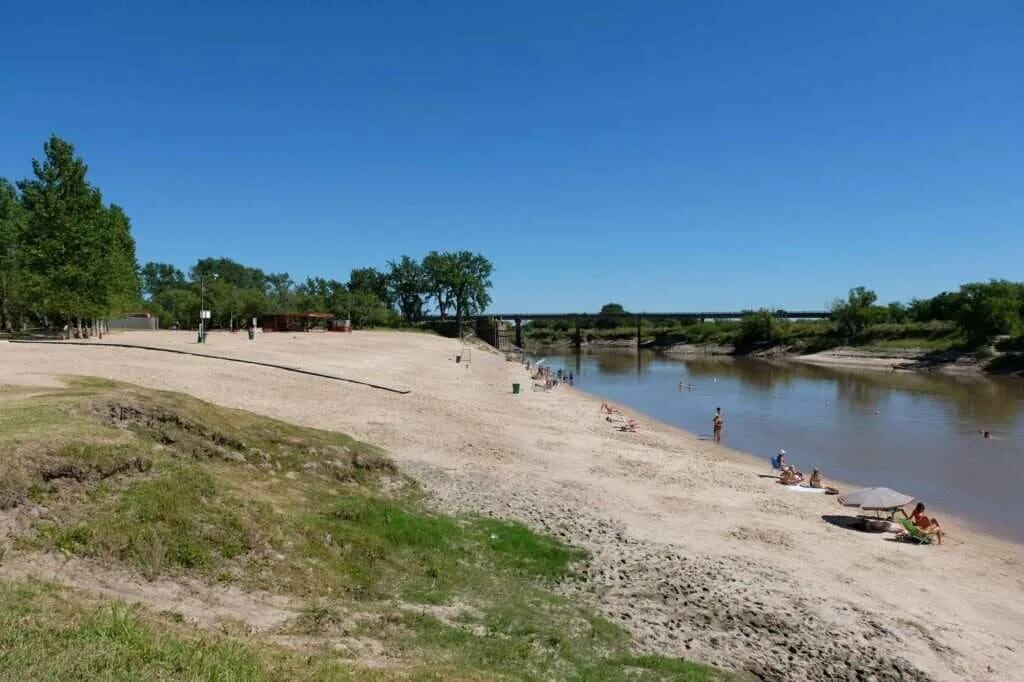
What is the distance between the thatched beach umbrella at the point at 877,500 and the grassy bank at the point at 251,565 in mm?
11709

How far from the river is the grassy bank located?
62.2 ft

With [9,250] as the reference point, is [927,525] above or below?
below

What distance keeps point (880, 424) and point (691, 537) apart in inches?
1365

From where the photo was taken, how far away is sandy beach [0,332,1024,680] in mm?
11789

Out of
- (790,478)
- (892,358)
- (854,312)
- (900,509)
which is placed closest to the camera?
(900,509)

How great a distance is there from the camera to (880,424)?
45.1 metres

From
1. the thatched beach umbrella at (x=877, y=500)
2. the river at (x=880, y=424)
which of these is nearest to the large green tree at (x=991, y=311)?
the river at (x=880, y=424)

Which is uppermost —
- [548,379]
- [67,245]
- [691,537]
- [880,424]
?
[67,245]

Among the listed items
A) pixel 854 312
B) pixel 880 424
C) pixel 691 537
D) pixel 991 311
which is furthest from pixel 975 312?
pixel 691 537

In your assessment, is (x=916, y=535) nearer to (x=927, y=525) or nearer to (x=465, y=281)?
(x=927, y=525)

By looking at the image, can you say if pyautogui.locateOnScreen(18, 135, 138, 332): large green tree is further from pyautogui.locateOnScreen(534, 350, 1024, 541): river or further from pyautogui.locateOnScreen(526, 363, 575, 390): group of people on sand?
pyautogui.locateOnScreen(534, 350, 1024, 541): river

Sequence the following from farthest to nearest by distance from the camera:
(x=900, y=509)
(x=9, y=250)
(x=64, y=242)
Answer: (x=9, y=250) < (x=64, y=242) < (x=900, y=509)

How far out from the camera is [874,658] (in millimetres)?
11320

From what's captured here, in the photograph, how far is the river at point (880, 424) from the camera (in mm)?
27703
